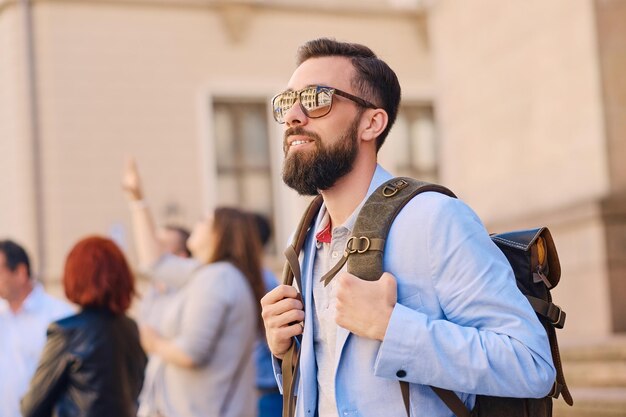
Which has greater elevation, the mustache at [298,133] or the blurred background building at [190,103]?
the blurred background building at [190,103]

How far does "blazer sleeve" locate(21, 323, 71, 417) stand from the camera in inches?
191

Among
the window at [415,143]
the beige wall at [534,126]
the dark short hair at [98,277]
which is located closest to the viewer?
the dark short hair at [98,277]

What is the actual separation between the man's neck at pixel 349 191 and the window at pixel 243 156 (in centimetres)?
1422

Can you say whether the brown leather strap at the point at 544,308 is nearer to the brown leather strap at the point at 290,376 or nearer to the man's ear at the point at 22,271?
the brown leather strap at the point at 290,376

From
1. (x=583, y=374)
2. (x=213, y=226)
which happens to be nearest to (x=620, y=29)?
(x=583, y=374)

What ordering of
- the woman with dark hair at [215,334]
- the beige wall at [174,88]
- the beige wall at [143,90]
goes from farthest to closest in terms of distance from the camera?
the beige wall at [143,90], the beige wall at [174,88], the woman with dark hair at [215,334]

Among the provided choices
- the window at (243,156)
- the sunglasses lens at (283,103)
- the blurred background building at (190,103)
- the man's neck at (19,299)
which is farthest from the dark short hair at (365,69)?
the window at (243,156)

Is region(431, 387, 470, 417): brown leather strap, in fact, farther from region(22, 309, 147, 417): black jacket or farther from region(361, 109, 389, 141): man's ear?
region(22, 309, 147, 417): black jacket

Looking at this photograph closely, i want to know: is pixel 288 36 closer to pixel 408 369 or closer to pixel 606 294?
pixel 606 294

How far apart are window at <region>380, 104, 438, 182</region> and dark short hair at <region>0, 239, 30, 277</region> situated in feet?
39.8

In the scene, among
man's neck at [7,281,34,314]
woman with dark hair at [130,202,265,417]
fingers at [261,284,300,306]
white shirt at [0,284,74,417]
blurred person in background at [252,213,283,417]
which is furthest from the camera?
man's neck at [7,281,34,314]

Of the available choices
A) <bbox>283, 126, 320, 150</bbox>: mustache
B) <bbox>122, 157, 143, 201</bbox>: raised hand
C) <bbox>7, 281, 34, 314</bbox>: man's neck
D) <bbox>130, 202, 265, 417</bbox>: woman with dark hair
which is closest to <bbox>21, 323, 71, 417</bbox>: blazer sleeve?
<bbox>130, 202, 265, 417</bbox>: woman with dark hair

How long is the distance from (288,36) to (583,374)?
35.8 ft

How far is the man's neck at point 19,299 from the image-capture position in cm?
636
